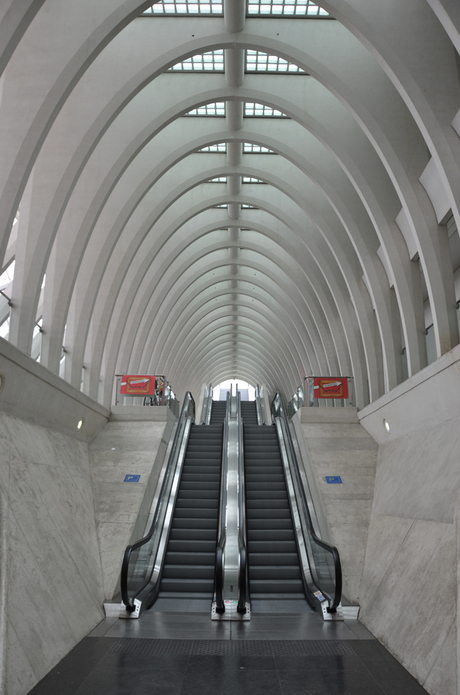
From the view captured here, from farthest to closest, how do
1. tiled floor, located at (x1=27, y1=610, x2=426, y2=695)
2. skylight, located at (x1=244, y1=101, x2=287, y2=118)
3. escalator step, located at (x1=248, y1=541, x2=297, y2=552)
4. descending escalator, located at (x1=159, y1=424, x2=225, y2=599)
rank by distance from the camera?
skylight, located at (x1=244, y1=101, x2=287, y2=118)
escalator step, located at (x1=248, y1=541, x2=297, y2=552)
descending escalator, located at (x1=159, y1=424, x2=225, y2=599)
tiled floor, located at (x1=27, y1=610, x2=426, y2=695)

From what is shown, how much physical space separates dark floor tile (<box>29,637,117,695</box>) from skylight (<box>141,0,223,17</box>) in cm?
1349

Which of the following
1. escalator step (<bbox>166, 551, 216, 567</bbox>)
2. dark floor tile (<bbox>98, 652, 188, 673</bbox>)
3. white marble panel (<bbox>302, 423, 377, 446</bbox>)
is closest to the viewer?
dark floor tile (<bbox>98, 652, 188, 673</bbox>)

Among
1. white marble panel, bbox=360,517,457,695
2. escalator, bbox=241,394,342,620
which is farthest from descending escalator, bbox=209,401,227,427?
white marble panel, bbox=360,517,457,695

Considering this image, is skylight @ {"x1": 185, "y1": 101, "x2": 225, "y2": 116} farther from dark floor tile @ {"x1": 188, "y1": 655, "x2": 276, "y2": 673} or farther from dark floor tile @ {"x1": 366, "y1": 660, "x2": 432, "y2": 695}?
dark floor tile @ {"x1": 366, "y1": 660, "x2": 432, "y2": 695}

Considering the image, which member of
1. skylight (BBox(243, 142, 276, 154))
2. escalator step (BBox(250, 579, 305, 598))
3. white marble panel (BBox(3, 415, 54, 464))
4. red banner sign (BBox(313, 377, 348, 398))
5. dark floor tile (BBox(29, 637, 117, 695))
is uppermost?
skylight (BBox(243, 142, 276, 154))

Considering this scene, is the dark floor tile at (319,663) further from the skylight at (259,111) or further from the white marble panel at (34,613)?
the skylight at (259,111)

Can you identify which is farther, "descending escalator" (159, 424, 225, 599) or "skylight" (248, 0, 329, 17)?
"skylight" (248, 0, 329, 17)

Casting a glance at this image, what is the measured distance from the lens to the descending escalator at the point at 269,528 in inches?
383

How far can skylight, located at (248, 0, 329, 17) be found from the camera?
13.0 metres

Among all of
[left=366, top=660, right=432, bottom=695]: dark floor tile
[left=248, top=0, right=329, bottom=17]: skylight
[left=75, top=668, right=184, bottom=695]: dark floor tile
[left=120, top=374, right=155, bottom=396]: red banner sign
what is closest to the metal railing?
[left=75, top=668, right=184, bottom=695]: dark floor tile

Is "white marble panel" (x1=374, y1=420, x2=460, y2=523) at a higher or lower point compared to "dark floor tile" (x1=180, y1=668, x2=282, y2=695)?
higher

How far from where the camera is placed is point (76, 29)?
9953 millimetres

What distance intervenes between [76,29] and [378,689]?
11510 mm

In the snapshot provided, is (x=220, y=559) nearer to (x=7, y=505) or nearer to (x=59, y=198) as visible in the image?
(x=7, y=505)
